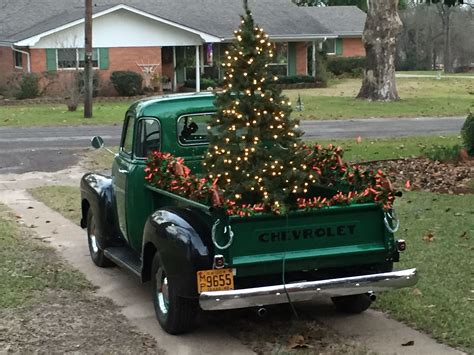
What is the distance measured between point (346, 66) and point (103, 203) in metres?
48.9

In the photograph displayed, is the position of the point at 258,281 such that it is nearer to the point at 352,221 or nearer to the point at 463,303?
the point at 352,221

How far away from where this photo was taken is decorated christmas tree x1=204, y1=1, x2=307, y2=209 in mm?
6387

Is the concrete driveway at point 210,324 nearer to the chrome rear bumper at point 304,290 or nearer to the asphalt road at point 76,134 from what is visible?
the chrome rear bumper at point 304,290

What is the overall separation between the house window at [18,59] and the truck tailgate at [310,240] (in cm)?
3819

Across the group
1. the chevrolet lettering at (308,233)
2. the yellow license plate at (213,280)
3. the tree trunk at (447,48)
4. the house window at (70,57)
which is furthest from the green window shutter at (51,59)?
the tree trunk at (447,48)

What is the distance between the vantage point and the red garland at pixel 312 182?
6.08 metres

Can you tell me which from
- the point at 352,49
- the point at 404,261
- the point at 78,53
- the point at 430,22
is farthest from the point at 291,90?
the point at 404,261

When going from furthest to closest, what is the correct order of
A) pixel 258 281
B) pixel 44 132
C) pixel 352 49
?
pixel 352 49 → pixel 44 132 → pixel 258 281

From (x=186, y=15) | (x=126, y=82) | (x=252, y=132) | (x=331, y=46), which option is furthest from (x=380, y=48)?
(x=252, y=132)

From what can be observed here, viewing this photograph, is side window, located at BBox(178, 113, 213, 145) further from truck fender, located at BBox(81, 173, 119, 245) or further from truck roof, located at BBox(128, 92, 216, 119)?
truck fender, located at BBox(81, 173, 119, 245)

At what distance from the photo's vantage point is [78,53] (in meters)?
40.3

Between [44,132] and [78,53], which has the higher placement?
[78,53]

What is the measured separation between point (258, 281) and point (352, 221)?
85 centimetres

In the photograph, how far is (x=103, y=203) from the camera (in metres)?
8.51
